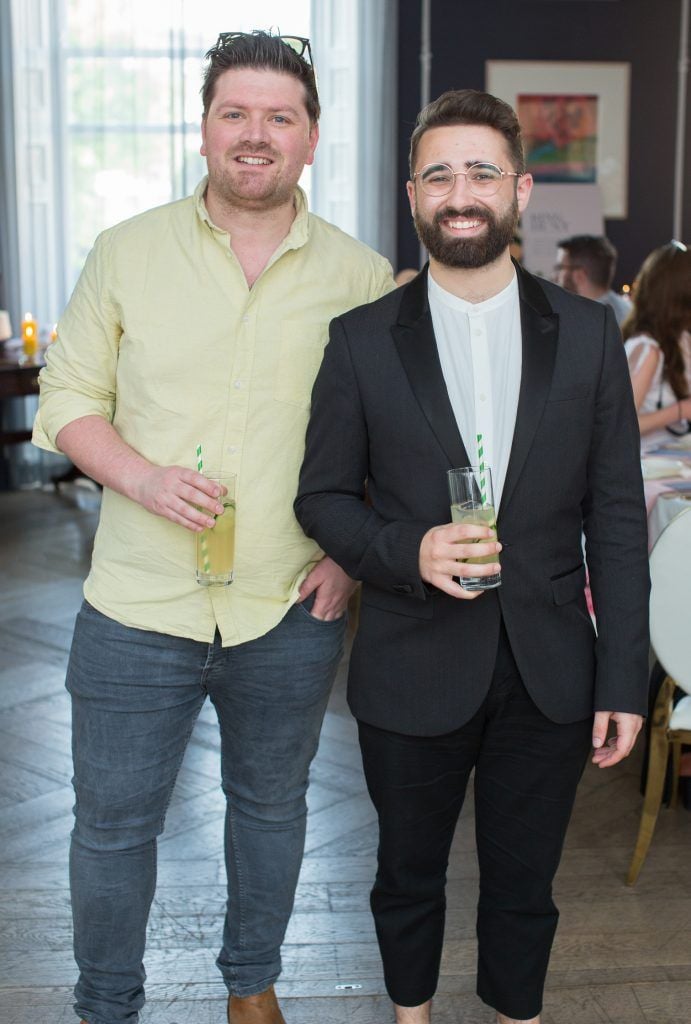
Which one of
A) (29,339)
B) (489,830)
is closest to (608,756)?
(489,830)

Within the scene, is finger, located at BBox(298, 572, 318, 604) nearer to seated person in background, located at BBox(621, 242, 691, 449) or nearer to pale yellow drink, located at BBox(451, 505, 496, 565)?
pale yellow drink, located at BBox(451, 505, 496, 565)

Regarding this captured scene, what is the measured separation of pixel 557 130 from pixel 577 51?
1.64 feet

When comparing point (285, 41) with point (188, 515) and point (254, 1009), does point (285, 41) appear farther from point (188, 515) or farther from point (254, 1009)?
point (254, 1009)

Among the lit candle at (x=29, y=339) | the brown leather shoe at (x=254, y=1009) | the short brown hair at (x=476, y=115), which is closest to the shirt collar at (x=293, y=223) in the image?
the short brown hair at (x=476, y=115)

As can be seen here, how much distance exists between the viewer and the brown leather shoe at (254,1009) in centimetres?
210

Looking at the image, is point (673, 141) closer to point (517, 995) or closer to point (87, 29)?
point (87, 29)

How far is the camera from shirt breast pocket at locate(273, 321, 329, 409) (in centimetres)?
189

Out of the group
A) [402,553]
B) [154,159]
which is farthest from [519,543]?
[154,159]

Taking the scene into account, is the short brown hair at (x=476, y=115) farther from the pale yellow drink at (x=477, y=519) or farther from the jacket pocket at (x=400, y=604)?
the jacket pocket at (x=400, y=604)

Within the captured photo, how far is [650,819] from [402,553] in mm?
1337

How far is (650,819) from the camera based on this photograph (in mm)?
→ 2789

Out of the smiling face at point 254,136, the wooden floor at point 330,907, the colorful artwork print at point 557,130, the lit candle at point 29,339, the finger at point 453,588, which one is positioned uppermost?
the colorful artwork print at point 557,130

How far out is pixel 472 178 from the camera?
1775 mm

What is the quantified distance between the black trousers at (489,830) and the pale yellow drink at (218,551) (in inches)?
13.4
